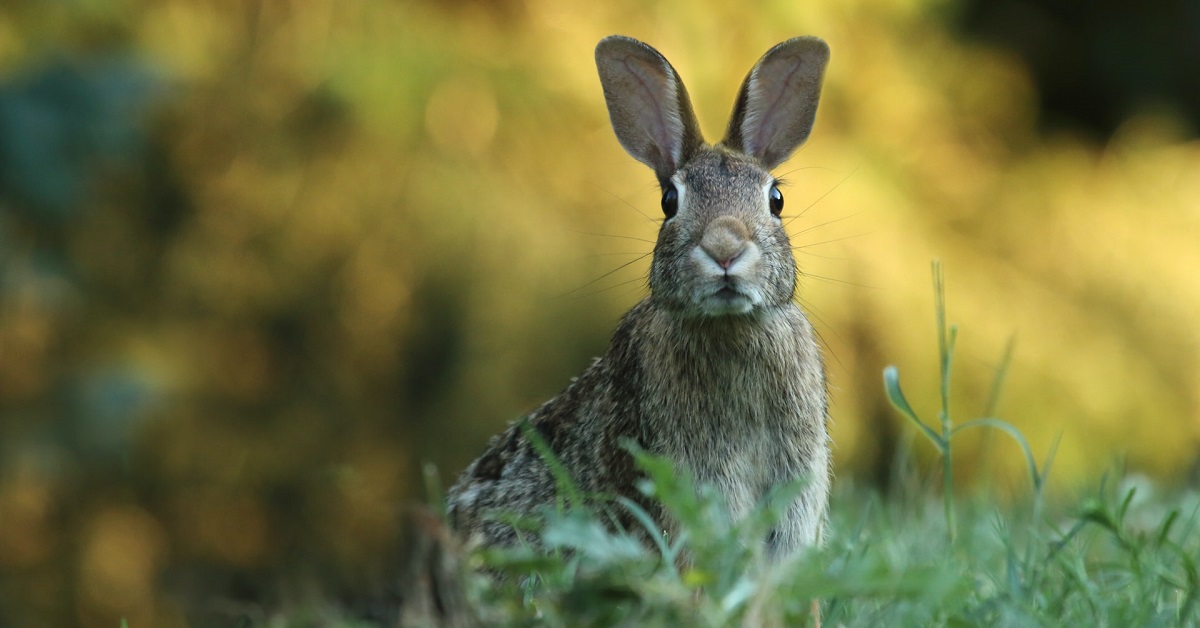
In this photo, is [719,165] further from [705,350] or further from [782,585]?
[782,585]

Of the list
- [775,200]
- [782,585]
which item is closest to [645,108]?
[775,200]

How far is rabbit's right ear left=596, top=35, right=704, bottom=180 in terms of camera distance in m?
2.97

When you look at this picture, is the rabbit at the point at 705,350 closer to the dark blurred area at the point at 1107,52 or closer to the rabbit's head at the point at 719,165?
the rabbit's head at the point at 719,165

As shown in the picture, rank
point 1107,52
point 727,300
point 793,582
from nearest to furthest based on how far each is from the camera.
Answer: point 793,582, point 727,300, point 1107,52

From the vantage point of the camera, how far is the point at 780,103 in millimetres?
3047

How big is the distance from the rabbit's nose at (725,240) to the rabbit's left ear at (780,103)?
1.41ft

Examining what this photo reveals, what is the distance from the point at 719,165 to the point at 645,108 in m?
0.26

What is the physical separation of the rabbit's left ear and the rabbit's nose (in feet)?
1.41

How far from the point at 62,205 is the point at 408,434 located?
184cm

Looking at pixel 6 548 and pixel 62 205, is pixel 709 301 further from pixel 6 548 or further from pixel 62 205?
pixel 6 548

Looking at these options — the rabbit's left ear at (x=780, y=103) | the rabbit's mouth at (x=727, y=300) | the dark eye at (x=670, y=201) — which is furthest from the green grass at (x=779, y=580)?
the rabbit's left ear at (x=780, y=103)

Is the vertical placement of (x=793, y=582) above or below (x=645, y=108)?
below

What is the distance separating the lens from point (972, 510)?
319 cm

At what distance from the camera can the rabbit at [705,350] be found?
259 cm
